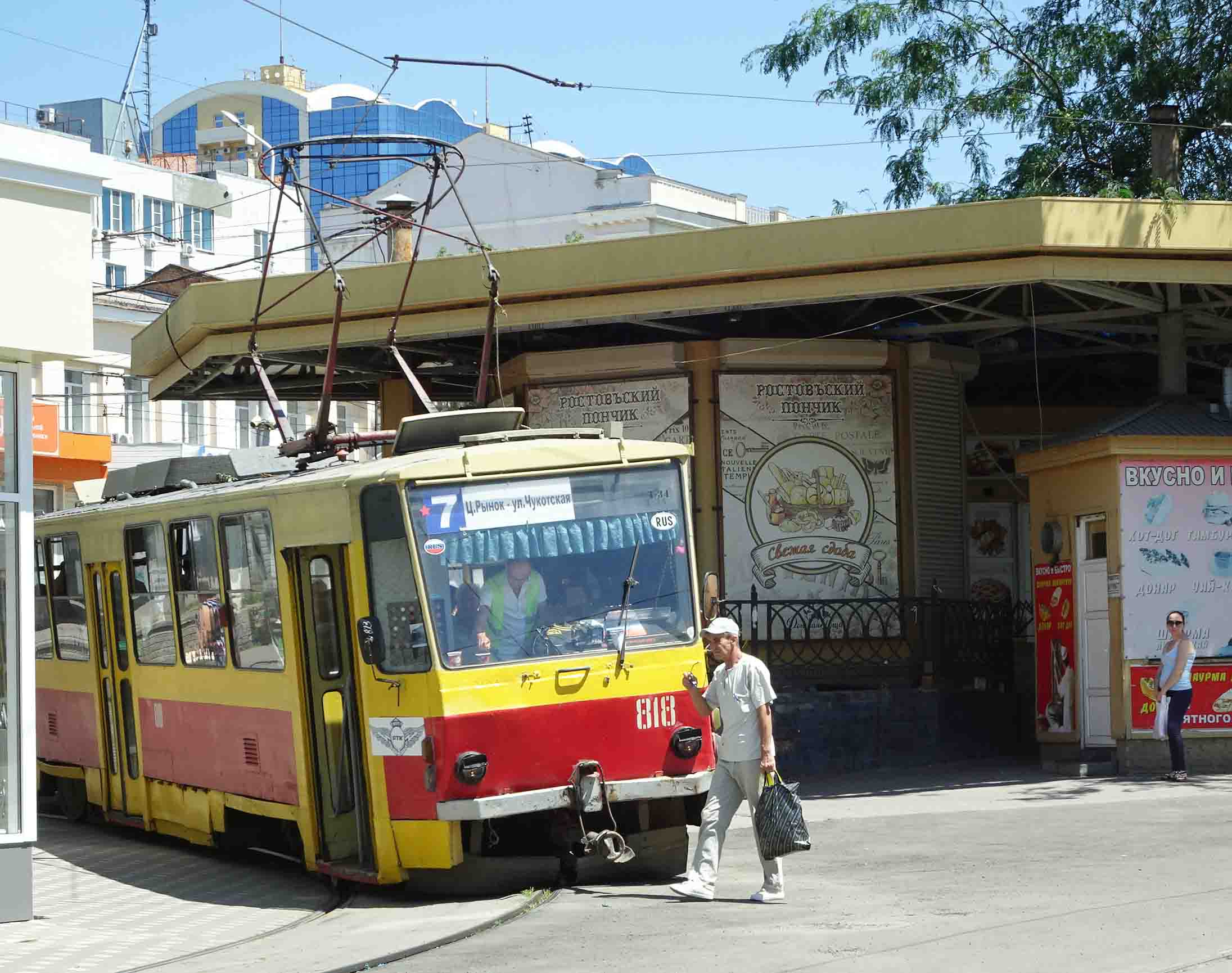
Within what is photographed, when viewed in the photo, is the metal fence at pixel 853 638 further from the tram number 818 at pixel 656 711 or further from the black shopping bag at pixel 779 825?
the black shopping bag at pixel 779 825

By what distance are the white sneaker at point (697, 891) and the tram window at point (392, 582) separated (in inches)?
79.4

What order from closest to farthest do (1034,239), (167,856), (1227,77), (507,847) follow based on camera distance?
(507,847) < (167,856) < (1034,239) < (1227,77)

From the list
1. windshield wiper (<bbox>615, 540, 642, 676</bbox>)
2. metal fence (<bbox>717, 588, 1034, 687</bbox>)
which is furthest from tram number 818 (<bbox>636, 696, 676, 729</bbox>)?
metal fence (<bbox>717, 588, 1034, 687</bbox>)

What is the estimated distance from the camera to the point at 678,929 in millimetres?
9648

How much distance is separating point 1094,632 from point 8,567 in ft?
34.4

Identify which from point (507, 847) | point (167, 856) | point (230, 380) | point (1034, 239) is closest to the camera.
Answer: point (507, 847)

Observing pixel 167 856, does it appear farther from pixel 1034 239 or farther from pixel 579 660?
pixel 1034 239

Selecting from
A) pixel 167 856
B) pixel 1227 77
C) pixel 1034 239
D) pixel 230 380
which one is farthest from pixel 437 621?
pixel 1227 77

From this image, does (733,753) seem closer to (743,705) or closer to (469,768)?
(743,705)

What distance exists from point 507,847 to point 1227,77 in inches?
750

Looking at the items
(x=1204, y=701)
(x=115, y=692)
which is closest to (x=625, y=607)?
(x=115, y=692)

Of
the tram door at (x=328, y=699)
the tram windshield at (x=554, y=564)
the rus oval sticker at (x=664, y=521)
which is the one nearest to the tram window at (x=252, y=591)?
the tram door at (x=328, y=699)

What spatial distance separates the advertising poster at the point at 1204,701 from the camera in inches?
663

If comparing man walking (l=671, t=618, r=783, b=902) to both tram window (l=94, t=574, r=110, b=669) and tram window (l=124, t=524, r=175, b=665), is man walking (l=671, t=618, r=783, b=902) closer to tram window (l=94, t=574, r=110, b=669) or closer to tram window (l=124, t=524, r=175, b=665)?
tram window (l=124, t=524, r=175, b=665)
